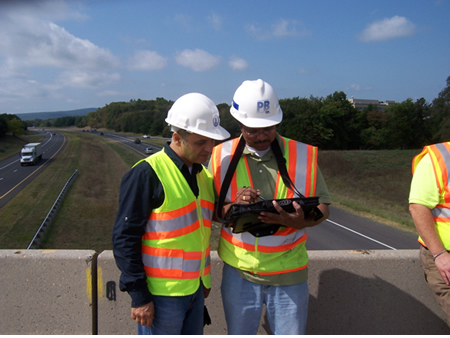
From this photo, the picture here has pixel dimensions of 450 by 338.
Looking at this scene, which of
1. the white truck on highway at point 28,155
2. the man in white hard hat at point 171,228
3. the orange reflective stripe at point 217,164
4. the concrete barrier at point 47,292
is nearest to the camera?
the man in white hard hat at point 171,228

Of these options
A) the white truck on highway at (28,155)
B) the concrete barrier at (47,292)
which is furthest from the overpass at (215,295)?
the white truck on highway at (28,155)

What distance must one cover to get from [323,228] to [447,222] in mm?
15099

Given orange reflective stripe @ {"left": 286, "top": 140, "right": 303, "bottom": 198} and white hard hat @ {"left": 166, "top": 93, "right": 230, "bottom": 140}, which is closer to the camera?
white hard hat @ {"left": 166, "top": 93, "right": 230, "bottom": 140}

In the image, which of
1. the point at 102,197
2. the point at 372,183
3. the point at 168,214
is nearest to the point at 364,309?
the point at 168,214

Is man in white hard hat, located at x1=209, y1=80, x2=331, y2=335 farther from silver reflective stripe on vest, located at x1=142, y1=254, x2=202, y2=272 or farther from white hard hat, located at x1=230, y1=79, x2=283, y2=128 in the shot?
silver reflective stripe on vest, located at x1=142, y1=254, x2=202, y2=272

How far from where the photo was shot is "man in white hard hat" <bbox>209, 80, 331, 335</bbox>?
8.44 feet

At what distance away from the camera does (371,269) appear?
11.5ft

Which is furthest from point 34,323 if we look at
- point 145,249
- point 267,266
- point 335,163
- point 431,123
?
point 431,123

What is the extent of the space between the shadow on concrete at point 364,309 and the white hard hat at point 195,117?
1.98 metres

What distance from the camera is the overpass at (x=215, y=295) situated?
10.6 feet

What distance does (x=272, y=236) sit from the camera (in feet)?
8.65

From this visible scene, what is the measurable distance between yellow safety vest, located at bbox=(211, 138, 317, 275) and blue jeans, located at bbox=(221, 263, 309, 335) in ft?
0.46

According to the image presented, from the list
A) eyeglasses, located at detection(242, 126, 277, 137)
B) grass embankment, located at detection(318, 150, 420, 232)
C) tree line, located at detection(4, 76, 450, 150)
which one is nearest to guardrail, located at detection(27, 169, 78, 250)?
eyeglasses, located at detection(242, 126, 277, 137)

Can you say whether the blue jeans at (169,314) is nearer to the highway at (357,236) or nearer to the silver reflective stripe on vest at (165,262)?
the silver reflective stripe on vest at (165,262)
